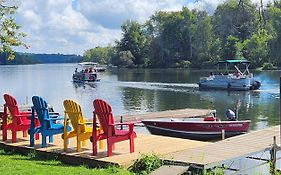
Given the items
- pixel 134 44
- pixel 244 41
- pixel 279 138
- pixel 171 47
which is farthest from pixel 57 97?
pixel 134 44

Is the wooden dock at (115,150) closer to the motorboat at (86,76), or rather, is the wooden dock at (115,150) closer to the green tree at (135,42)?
the motorboat at (86,76)

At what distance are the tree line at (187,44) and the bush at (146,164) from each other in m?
82.6

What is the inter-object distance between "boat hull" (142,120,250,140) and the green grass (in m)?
11.5

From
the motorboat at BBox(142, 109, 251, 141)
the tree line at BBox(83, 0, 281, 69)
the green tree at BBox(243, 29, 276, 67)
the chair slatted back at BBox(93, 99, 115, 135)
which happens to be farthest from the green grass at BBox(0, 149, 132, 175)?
the green tree at BBox(243, 29, 276, 67)

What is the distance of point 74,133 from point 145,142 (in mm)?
2130

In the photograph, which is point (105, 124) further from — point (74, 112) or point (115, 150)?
point (115, 150)

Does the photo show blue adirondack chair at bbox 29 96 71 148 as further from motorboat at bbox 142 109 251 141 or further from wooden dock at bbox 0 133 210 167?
motorboat at bbox 142 109 251 141

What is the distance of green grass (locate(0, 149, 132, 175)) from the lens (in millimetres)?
9119

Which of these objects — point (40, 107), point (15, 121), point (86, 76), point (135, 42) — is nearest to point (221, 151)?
point (40, 107)

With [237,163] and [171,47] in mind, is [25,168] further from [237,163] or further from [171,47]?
[171,47]

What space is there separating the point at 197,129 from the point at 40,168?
1320 cm

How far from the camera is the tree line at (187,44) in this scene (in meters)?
101

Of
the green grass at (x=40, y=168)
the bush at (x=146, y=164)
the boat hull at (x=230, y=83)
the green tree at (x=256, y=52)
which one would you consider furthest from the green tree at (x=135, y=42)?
the bush at (x=146, y=164)

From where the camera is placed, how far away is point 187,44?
399ft
